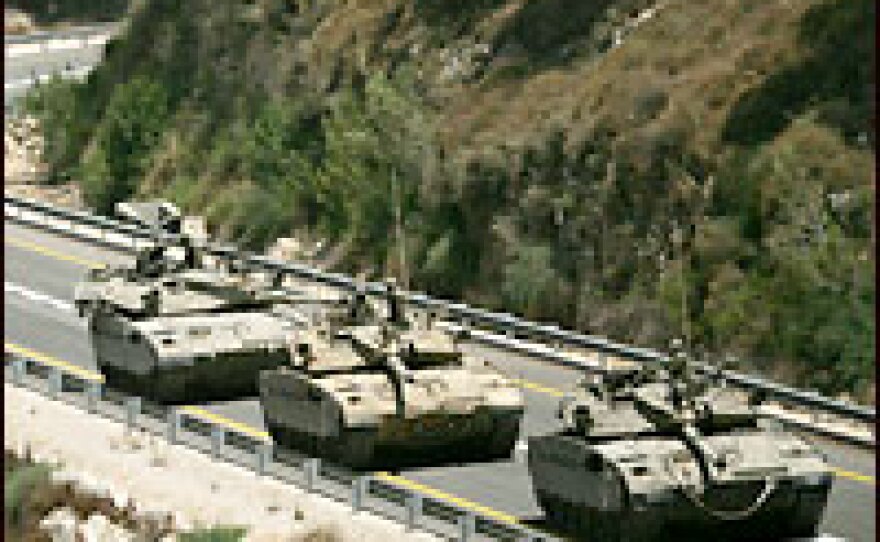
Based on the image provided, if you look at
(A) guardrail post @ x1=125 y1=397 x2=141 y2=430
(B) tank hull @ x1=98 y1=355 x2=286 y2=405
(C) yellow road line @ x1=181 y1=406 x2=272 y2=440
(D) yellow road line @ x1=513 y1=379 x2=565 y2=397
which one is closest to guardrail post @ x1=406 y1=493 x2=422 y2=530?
(C) yellow road line @ x1=181 y1=406 x2=272 y2=440

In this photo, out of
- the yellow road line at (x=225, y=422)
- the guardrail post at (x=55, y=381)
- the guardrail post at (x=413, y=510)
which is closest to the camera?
the guardrail post at (x=413, y=510)

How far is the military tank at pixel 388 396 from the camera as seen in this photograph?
37.6 m

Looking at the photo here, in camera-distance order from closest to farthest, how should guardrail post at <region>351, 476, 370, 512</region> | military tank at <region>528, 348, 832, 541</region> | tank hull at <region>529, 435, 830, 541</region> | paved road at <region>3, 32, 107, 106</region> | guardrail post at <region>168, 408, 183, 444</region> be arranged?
tank hull at <region>529, 435, 830, 541</region>, military tank at <region>528, 348, 832, 541</region>, guardrail post at <region>351, 476, 370, 512</region>, guardrail post at <region>168, 408, 183, 444</region>, paved road at <region>3, 32, 107, 106</region>

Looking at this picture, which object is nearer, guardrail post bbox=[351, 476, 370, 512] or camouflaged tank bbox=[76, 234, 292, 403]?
guardrail post bbox=[351, 476, 370, 512]

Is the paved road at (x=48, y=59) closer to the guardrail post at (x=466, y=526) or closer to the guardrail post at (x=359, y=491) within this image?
the guardrail post at (x=359, y=491)

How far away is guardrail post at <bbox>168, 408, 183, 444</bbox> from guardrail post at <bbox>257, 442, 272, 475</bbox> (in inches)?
95.2

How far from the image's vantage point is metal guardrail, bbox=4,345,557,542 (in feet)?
116

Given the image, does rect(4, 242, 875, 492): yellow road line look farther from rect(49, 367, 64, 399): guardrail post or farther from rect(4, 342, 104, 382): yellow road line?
rect(49, 367, 64, 399): guardrail post

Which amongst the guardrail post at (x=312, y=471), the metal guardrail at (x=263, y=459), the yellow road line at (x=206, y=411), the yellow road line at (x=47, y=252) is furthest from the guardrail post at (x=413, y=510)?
the yellow road line at (x=47, y=252)

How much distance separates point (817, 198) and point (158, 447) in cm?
1350

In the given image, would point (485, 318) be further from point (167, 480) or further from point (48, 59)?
point (48, 59)

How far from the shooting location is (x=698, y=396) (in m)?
35.3

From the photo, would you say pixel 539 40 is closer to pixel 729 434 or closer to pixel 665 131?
pixel 665 131

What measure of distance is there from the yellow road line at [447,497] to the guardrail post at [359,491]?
30.9 inches
